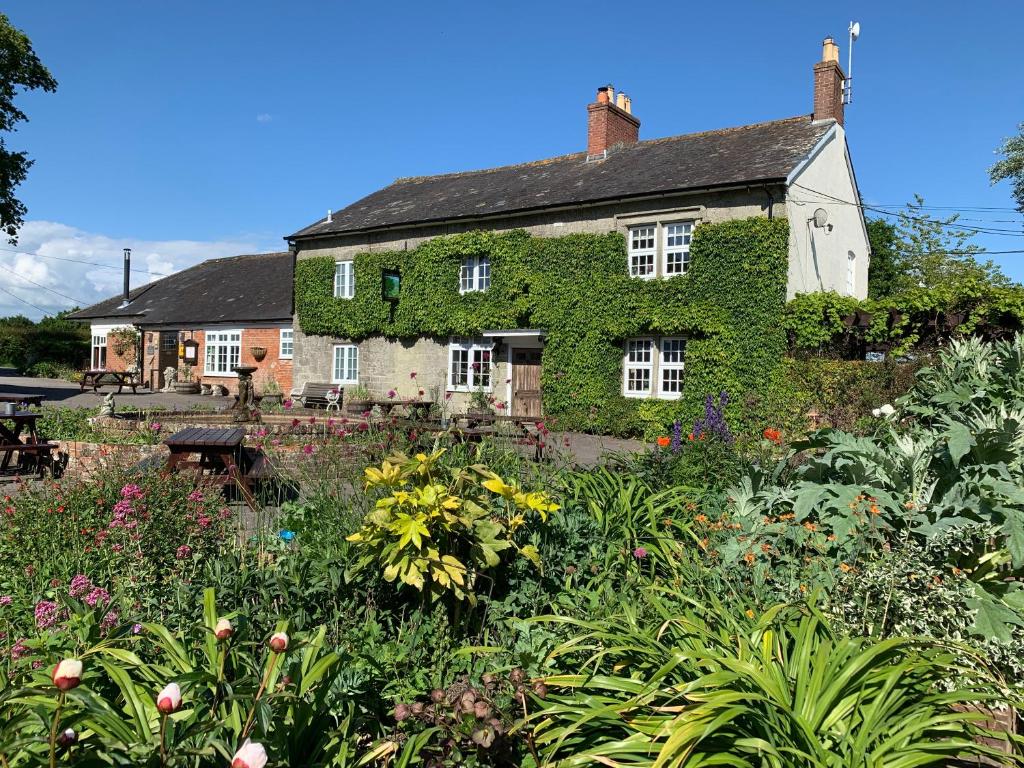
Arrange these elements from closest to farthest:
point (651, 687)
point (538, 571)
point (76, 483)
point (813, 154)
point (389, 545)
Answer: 1. point (651, 687)
2. point (389, 545)
3. point (538, 571)
4. point (76, 483)
5. point (813, 154)

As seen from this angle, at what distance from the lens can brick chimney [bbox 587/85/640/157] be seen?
2125cm

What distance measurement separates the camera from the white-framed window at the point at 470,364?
2089 cm

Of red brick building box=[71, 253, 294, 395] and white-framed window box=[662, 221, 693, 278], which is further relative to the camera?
red brick building box=[71, 253, 294, 395]

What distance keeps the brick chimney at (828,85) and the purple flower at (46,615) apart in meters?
19.7

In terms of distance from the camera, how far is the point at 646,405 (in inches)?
691

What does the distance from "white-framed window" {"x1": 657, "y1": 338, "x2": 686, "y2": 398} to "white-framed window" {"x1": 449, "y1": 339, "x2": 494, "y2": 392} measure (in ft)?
17.6

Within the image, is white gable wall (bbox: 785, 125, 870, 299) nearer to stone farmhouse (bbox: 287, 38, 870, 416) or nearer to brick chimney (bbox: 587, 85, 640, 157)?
stone farmhouse (bbox: 287, 38, 870, 416)

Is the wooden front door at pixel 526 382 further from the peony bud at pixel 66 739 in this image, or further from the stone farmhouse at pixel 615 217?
the peony bud at pixel 66 739

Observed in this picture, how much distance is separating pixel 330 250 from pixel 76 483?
20080 millimetres

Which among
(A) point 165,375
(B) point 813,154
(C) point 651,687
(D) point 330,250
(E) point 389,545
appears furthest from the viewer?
(A) point 165,375

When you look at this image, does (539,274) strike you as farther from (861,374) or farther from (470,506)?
(470,506)

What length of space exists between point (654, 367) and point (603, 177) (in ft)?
19.4

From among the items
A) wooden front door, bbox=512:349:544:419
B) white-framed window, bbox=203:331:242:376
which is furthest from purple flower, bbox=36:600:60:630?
white-framed window, bbox=203:331:242:376

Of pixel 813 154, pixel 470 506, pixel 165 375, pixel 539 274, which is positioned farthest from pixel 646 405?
pixel 165 375
